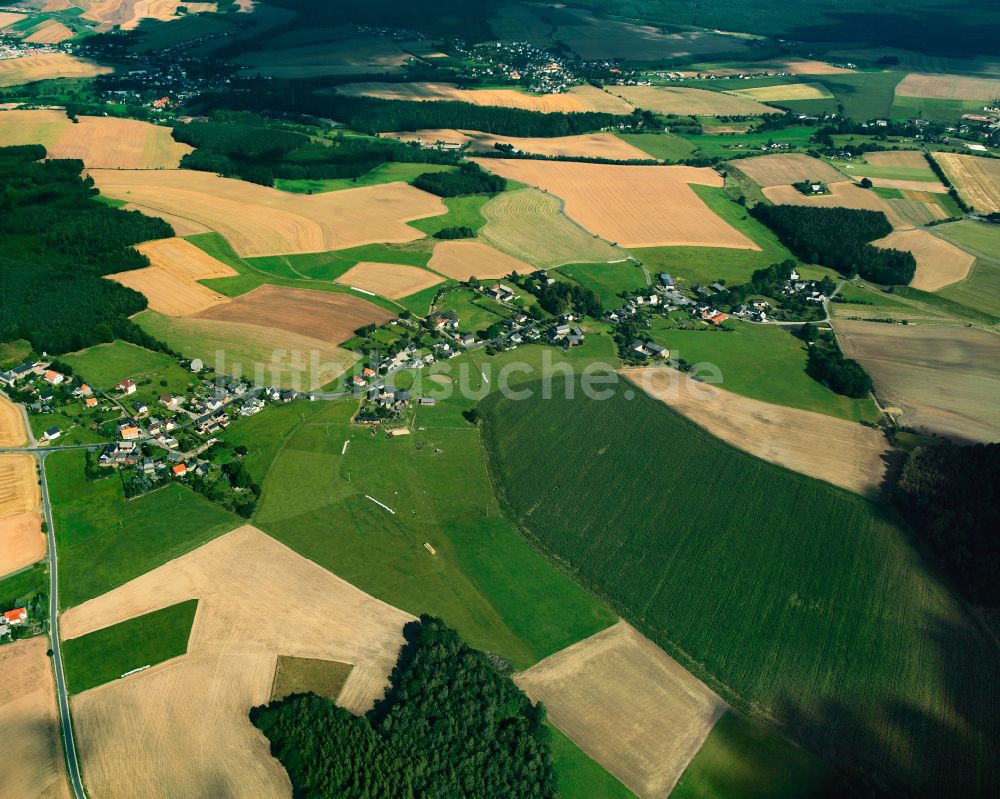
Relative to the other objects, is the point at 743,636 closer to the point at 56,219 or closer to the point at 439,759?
the point at 439,759

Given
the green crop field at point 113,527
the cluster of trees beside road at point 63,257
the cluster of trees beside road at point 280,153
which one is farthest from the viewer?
the cluster of trees beside road at point 280,153

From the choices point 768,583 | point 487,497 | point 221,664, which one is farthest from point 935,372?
point 221,664

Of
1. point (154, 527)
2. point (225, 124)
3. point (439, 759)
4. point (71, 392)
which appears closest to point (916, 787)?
point (439, 759)

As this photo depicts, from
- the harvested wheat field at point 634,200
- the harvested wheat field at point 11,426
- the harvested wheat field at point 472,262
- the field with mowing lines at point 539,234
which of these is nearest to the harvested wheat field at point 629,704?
the harvested wheat field at point 11,426

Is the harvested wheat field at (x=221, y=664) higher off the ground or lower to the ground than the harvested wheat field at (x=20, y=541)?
higher

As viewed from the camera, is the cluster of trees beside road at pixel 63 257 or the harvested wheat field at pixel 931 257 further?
the harvested wheat field at pixel 931 257

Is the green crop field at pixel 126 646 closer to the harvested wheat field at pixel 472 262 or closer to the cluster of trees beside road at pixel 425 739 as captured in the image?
the cluster of trees beside road at pixel 425 739
